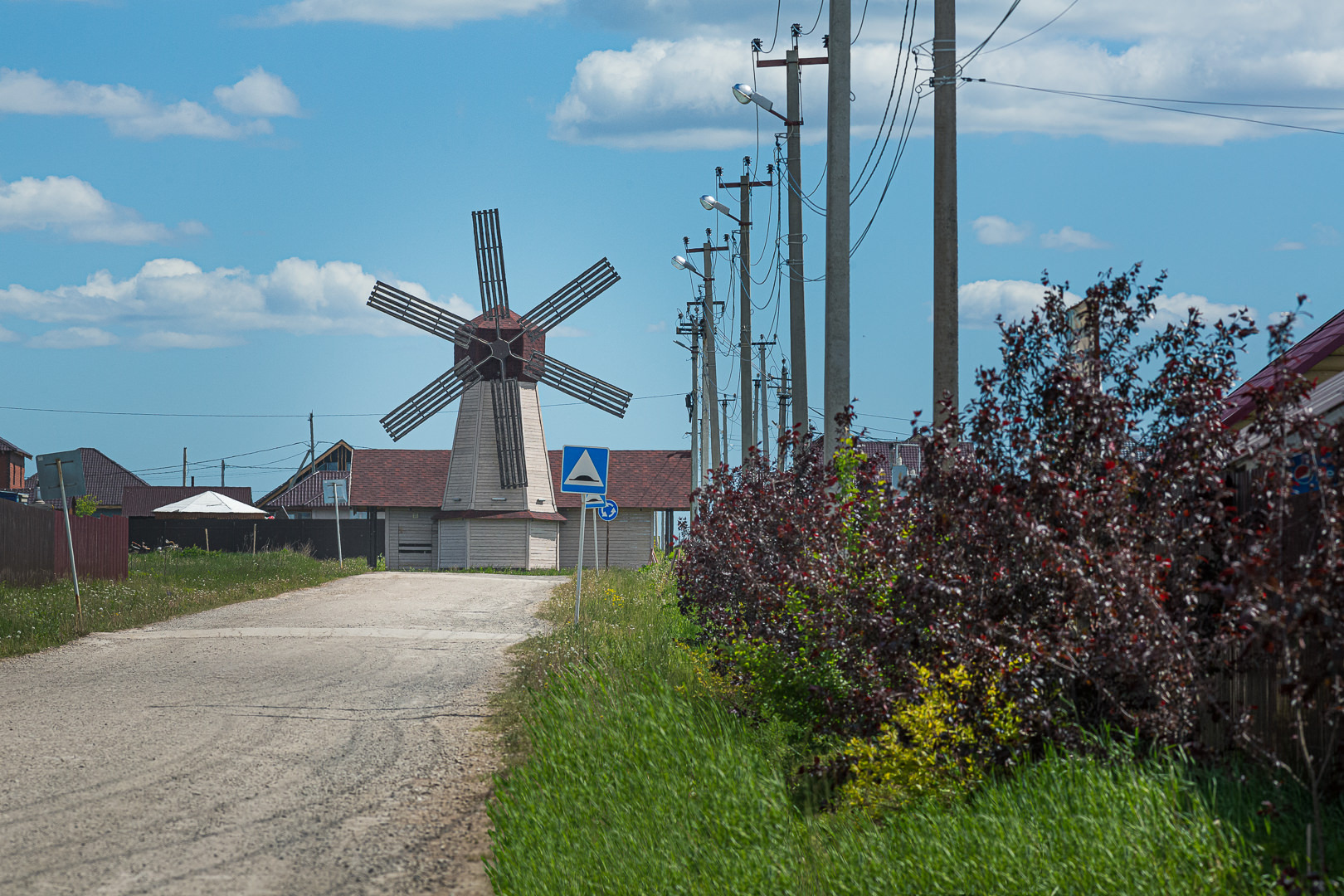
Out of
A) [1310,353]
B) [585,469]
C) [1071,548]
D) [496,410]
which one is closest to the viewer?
[1071,548]

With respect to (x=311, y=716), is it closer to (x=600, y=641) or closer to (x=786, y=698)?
(x=600, y=641)

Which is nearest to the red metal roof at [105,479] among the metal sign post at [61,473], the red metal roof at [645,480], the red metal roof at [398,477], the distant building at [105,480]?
the distant building at [105,480]

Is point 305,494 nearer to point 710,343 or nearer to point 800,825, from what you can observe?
point 710,343

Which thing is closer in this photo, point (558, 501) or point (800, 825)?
point (800, 825)

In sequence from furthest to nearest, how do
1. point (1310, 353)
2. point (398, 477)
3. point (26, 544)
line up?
1. point (398, 477)
2. point (26, 544)
3. point (1310, 353)

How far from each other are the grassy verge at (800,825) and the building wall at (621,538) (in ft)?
151

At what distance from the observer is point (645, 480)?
59.2m

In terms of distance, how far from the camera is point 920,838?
516cm

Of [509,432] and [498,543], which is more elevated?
[509,432]

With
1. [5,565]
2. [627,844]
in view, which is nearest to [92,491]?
[5,565]

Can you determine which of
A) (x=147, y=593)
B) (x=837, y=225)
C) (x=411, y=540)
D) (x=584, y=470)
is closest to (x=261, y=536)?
(x=411, y=540)

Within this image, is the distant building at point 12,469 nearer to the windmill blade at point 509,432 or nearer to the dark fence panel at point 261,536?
the dark fence panel at point 261,536

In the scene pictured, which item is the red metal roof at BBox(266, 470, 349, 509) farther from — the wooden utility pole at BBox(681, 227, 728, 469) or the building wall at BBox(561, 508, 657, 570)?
the wooden utility pole at BBox(681, 227, 728, 469)

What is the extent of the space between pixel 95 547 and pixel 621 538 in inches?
1246
